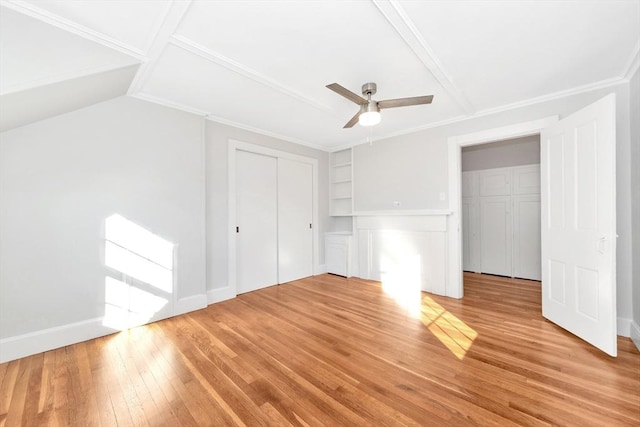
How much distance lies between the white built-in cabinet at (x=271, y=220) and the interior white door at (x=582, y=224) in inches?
132

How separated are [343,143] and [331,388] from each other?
394cm

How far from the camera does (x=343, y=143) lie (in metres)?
4.71

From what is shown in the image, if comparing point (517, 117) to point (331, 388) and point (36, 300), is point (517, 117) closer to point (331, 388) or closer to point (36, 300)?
point (331, 388)

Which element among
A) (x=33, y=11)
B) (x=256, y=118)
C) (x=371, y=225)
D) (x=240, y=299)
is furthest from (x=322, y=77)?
(x=240, y=299)

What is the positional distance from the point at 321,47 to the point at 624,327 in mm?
3719

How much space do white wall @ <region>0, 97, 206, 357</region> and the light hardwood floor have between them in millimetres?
397

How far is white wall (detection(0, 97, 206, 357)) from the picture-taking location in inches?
82.3

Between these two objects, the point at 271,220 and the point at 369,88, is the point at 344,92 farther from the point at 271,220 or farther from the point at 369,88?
the point at 271,220

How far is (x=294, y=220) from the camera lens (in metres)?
4.53

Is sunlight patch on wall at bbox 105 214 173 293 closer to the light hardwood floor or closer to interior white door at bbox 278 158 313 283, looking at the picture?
the light hardwood floor

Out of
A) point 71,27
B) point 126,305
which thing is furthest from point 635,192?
point 126,305

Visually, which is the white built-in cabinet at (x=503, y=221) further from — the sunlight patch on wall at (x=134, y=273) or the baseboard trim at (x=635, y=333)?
the sunlight patch on wall at (x=134, y=273)

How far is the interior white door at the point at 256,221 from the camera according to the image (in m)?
3.78

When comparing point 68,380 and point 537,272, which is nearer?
point 68,380
